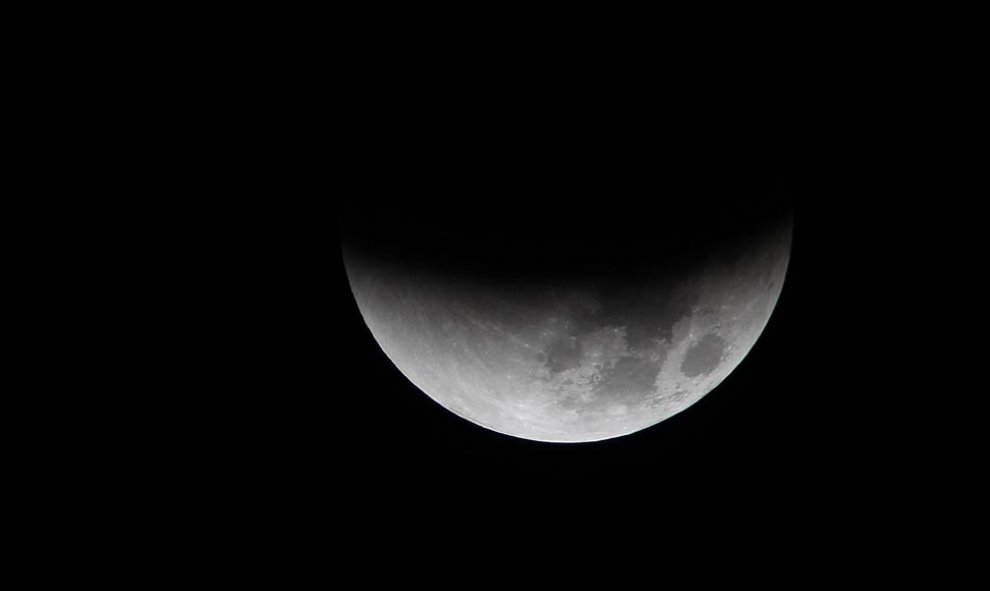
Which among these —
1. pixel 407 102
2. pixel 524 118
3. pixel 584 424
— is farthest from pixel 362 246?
pixel 584 424

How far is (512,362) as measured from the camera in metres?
2.82

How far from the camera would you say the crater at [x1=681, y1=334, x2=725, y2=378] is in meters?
2.89

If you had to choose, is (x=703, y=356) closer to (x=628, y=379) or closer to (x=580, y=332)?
(x=628, y=379)

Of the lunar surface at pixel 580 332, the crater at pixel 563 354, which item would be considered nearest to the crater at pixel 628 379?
the lunar surface at pixel 580 332

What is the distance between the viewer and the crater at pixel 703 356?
2.89m

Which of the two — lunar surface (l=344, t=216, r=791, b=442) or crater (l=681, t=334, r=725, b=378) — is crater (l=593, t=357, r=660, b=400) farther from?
crater (l=681, t=334, r=725, b=378)

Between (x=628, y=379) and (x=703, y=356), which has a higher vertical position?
(x=703, y=356)

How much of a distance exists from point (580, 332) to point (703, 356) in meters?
0.61

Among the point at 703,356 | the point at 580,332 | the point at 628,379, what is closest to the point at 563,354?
the point at 580,332

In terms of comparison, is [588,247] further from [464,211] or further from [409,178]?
[409,178]

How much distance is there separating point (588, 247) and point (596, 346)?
451 mm

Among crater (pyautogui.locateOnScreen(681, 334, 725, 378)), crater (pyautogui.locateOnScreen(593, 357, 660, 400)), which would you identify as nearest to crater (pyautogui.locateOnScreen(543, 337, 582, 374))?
crater (pyautogui.locateOnScreen(593, 357, 660, 400))

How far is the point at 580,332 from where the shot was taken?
8.86 feet

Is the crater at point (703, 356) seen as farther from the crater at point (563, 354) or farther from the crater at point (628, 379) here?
the crater at point (563, 354)
